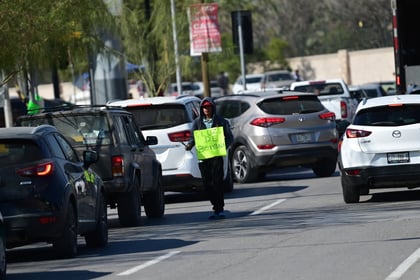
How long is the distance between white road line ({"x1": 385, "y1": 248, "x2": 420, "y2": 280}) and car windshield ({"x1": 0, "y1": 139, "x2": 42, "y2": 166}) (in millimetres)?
4335

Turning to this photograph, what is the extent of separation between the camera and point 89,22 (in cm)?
2508

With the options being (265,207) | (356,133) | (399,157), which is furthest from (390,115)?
(265,207)

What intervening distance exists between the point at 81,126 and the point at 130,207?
136 cm

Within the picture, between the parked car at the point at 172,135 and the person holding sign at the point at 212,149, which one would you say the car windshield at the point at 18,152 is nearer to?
the person holding sign at the point at 212,149

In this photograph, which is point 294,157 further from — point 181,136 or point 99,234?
point 99,234

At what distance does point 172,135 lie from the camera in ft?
68.8

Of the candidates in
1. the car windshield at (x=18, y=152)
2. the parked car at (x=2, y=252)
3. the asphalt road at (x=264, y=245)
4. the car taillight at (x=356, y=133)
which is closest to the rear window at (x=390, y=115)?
the car taillight at (x=356, y=133)

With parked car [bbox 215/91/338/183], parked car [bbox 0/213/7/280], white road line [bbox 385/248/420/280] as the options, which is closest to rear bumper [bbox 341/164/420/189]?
white road line [bbox 385/248/420/280]

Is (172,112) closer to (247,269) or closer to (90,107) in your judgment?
(90,107)

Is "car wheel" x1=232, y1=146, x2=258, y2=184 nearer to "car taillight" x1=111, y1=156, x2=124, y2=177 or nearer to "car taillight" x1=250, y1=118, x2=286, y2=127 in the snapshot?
"car taillight" x1=250, y1=118, x2=286, y2=127

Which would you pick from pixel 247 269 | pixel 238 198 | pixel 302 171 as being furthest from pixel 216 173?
pixel 302 171

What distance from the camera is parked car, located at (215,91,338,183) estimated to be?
24422 mm

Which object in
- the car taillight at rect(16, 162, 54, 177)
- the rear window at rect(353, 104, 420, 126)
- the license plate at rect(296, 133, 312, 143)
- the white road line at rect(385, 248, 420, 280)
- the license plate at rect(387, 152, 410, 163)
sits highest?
the car taillight at rect(16, 162, 54, 177)

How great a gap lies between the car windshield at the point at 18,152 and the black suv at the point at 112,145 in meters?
3.31
